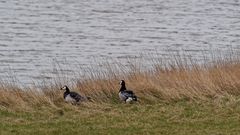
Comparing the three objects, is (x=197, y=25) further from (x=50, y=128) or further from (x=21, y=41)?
(x=50, y=128)

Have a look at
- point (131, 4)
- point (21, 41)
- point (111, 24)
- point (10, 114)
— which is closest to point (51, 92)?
point (10, 114)

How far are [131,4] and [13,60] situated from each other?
29.3 m

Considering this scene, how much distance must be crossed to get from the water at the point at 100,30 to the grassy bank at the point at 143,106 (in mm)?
7038

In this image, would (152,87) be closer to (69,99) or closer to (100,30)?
(69,99)

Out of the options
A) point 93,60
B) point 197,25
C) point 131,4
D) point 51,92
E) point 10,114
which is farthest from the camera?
point 131,4

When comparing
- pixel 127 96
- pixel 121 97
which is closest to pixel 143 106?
pixel 127 96

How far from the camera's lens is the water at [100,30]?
30.1 meters

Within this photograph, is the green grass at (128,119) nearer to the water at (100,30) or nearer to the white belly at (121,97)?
the white belly at (121,97)

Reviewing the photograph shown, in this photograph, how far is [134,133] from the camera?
42.5ft

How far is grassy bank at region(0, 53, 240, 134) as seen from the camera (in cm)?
1348

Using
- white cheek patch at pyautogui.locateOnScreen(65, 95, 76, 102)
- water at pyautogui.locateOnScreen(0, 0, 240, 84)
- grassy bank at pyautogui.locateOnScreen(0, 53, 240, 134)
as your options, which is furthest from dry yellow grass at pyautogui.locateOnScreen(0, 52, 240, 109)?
water at pyautogui.locateOnScreen(0, 0, 240, 84)

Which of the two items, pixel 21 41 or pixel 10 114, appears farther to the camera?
pixel 21 41

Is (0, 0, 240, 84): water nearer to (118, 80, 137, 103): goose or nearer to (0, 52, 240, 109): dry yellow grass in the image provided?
(0, 52, 240, 109): dry yellow grass

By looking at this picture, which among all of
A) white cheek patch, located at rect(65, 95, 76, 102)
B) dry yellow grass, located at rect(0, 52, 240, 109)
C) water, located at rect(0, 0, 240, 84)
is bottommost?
water, located at rect(0, 0, 240, 84)
